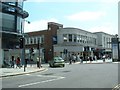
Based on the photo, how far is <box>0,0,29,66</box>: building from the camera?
44.8 metres

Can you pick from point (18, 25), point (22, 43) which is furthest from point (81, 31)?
point (22, 43)

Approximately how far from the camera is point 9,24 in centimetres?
4794

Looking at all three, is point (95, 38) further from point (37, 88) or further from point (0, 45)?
point (37, 88)

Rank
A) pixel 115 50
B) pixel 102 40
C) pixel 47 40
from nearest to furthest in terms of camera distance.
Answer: pixel 115 50
pixel 47 40
pixel 102 40

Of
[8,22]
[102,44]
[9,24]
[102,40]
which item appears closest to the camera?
[8,22]

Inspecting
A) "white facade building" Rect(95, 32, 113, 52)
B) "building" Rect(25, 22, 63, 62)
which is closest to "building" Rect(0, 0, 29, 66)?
"building" Rect(25, 22, 63, 62)

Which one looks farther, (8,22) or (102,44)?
(102,44)

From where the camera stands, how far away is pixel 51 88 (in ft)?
54.1

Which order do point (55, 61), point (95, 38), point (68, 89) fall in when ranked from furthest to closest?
point (95, 38) < point (55, 61) < point (68, 89)

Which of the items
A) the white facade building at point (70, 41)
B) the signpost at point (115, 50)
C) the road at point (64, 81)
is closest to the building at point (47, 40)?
the white facade building at point (70, 41)

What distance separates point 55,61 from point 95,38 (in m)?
50.3

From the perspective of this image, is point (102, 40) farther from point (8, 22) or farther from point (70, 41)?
point (8, 22)

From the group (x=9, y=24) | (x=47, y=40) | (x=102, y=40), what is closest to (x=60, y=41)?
(x=47, y=40)

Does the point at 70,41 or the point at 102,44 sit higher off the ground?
the point at 70,41
